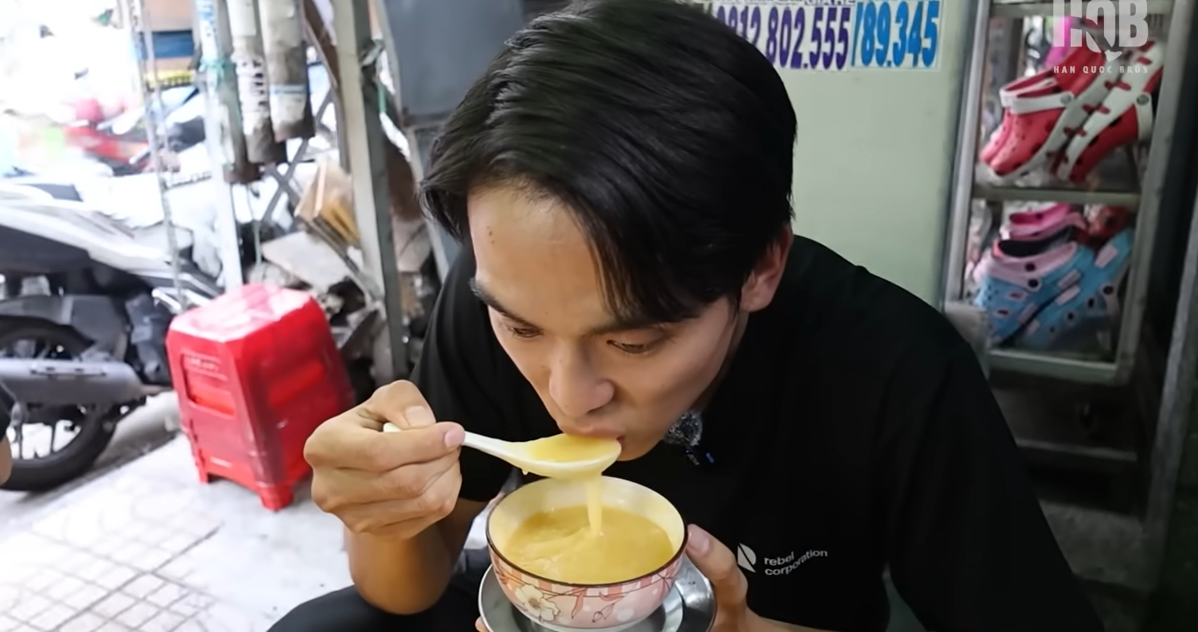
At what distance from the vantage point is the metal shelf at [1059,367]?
1701mm

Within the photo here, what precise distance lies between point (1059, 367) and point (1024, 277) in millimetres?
180

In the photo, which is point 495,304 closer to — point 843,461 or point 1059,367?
point 843,461

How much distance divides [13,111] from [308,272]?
97cm

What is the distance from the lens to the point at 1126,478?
6.37ft

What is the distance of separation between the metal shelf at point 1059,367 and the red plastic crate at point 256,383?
151 cm

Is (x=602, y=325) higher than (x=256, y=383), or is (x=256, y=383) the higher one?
(x=602, y=325)

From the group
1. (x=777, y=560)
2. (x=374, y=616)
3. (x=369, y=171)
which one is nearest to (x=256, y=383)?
(x=369, y=171)

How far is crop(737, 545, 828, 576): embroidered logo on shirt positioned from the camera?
1.07 meters

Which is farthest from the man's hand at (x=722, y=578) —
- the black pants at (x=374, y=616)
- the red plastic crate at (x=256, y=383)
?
the red plastic crate at (x=256, y=383)

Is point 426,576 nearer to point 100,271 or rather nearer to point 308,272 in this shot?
point 308,272

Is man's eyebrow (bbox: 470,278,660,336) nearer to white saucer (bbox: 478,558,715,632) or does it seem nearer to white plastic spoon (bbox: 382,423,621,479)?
white plastic spoon (bbox: 382,423,621,479)

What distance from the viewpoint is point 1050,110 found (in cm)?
164

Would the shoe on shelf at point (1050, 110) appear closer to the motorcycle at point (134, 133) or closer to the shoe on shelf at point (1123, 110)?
the shoe on shelf at point (1123, 110)

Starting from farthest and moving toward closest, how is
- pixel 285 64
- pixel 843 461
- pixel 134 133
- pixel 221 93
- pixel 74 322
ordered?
1. pixel 134 133
2. pixel 74 322
3. pixel 221 93
4. pixel 285 64
5. pixel 843 461
